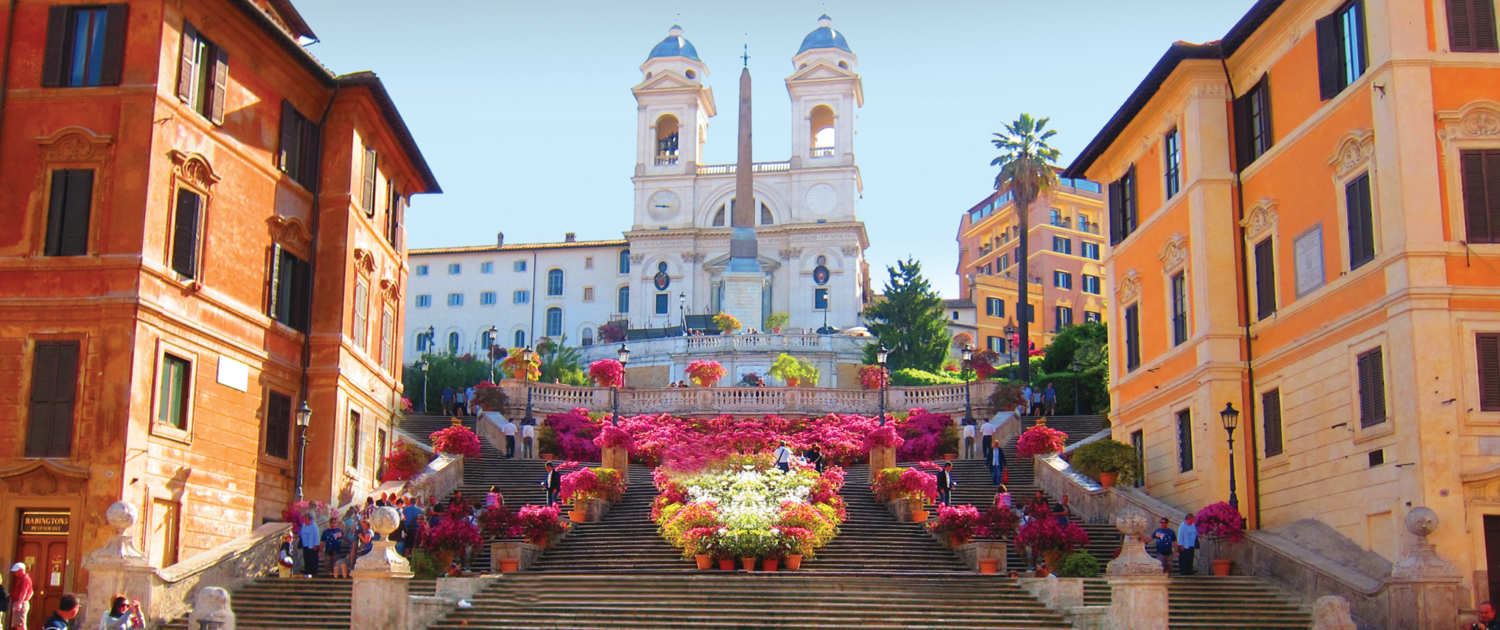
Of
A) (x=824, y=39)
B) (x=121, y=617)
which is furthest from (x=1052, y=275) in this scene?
(x=121, y=617)

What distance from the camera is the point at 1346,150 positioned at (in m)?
24.9

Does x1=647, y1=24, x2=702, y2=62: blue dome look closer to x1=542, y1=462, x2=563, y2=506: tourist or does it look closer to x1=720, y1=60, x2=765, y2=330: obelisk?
x1=720, y1=60, x2=765, y2=330: obelisk

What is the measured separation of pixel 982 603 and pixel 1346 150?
1006 cm

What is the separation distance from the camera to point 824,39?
10688 centimetres

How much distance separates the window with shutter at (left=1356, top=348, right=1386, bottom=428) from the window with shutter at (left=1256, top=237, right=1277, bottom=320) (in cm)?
402

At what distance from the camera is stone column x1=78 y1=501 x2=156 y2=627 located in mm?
22109

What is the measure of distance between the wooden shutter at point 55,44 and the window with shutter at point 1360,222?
22907 mm

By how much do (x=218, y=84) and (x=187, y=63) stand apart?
1.30 metres

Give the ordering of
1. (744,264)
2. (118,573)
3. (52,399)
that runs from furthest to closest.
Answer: (744,264), (52,399), (118,573)

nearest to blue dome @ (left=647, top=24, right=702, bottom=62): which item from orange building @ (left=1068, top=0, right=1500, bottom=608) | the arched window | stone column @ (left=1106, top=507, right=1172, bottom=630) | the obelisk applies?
the arched window

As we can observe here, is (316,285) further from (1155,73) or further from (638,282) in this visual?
(638,282)

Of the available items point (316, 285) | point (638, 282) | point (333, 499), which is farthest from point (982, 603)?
point (638, 282)

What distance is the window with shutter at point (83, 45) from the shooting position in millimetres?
25953

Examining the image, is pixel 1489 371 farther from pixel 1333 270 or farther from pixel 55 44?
pixel 55 44
